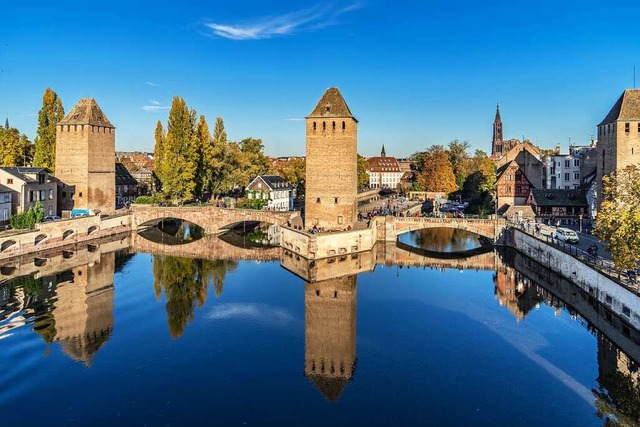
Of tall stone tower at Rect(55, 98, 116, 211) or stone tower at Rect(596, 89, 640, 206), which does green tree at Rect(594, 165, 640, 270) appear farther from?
tall stone tower at Rect(55, 98, 116, 211)

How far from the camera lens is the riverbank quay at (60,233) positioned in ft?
105

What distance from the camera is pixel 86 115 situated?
45.4m

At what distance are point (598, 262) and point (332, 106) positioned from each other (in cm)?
2063

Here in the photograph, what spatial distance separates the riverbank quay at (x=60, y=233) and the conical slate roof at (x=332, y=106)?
2004 cm

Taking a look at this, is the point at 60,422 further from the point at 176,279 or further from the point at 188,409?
the point at 176,279

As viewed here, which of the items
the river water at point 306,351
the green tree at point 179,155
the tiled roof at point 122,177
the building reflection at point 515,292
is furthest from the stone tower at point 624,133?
the tiled roof at point 122,177

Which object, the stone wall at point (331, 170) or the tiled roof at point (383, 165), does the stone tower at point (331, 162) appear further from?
the tiled roof at point (383, 165)

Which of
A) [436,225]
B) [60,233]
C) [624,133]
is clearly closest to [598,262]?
[624,133]

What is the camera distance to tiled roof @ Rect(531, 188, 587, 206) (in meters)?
43.3

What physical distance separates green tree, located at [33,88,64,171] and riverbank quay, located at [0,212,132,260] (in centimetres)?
933

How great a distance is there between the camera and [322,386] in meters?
15.3

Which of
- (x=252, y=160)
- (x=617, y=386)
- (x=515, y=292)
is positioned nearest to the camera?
(x=617, y=386)

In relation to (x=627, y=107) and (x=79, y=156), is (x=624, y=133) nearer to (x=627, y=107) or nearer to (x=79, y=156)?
(x=627, y=107)

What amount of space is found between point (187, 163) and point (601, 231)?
131ft
